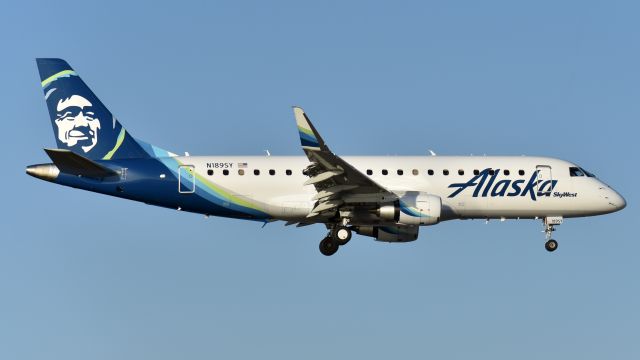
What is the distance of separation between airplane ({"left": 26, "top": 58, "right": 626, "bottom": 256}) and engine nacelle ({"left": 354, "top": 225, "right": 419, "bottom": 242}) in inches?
1.9

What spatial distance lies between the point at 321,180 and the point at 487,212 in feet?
30.2

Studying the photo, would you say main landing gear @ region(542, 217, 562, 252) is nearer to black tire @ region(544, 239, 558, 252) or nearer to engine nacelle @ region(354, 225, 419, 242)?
black tire @ region(544, 239, 558, 252)

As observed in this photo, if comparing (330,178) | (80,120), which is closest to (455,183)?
(330,178)

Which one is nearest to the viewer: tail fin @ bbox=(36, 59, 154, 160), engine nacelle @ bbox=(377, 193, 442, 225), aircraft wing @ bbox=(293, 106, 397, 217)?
aircraft wing @ bbox=(293, 106, 397, 217)

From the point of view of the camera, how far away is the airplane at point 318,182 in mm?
65562

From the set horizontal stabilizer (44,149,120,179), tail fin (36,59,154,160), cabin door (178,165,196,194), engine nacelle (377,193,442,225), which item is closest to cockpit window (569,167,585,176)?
engine nacelle (377,193,442,225)

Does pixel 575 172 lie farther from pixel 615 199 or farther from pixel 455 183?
pixel 455 183

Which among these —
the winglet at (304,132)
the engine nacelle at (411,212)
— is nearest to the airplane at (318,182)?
the engine nacelle at (411,212)

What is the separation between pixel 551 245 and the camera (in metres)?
69.8

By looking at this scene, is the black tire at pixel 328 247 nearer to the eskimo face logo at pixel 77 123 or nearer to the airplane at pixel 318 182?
the airplane at pixel 318 182

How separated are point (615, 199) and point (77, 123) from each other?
26.4 metres

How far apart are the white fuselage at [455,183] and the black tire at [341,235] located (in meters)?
1.69

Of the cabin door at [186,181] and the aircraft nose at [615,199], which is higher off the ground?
the cabin door at [186,181]

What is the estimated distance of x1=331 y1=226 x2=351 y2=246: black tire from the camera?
66812mm
